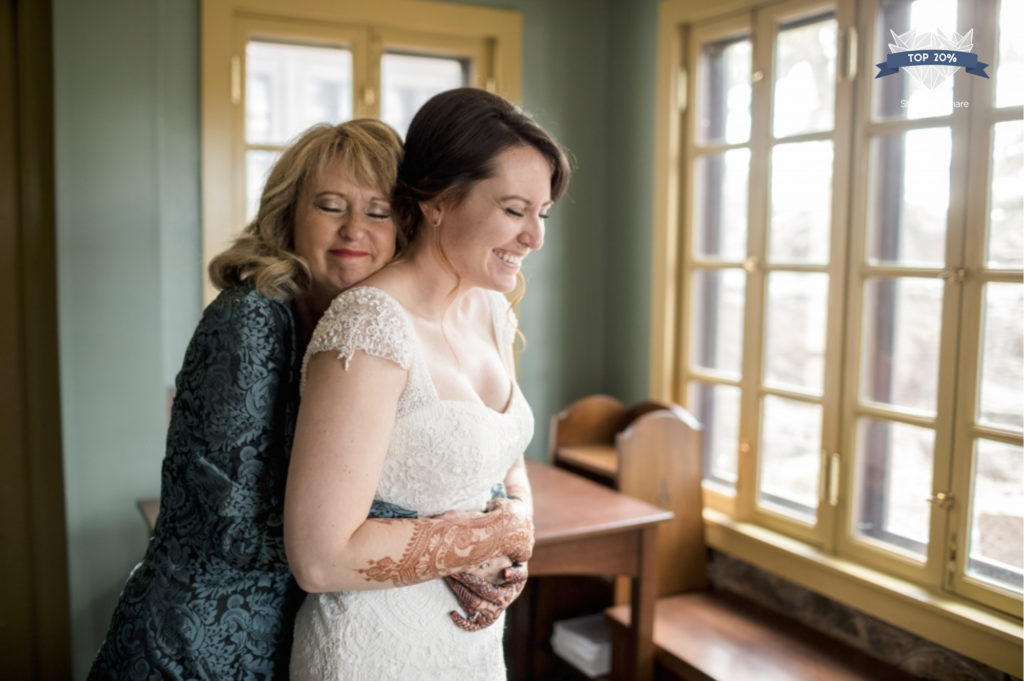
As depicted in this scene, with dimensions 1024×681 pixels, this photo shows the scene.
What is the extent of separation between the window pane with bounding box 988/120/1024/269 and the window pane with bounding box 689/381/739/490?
104 cm

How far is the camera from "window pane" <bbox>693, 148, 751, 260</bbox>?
2885 millimetres

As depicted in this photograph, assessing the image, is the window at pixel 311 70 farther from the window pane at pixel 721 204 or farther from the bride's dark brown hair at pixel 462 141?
the bride's dark brown hair at pixel 462 141

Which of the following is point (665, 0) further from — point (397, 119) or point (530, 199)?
point (530, 199)

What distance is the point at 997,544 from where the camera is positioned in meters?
2.10

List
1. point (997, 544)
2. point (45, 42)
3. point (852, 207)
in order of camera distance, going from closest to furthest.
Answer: point (997, 544) < point (852, 207) < point (45, 42)

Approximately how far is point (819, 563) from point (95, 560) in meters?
2.23

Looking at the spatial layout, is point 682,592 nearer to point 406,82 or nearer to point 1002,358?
point 1002,358

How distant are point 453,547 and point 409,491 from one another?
109 mm

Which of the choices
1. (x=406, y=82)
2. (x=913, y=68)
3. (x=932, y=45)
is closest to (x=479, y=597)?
(x=913, y=68)

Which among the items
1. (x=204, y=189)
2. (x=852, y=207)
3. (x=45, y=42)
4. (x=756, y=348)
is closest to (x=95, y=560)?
(x=204, y=189)

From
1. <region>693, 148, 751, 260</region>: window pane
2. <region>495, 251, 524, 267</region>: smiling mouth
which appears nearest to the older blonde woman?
<region>495, 251, 524, 267</region>: smiling mouth

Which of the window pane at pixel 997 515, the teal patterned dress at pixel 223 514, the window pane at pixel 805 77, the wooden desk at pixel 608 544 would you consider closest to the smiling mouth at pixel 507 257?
the teal patterned dress at pixel 223 514

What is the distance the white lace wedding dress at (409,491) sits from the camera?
1258mm

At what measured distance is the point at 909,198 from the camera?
2.30 meters
